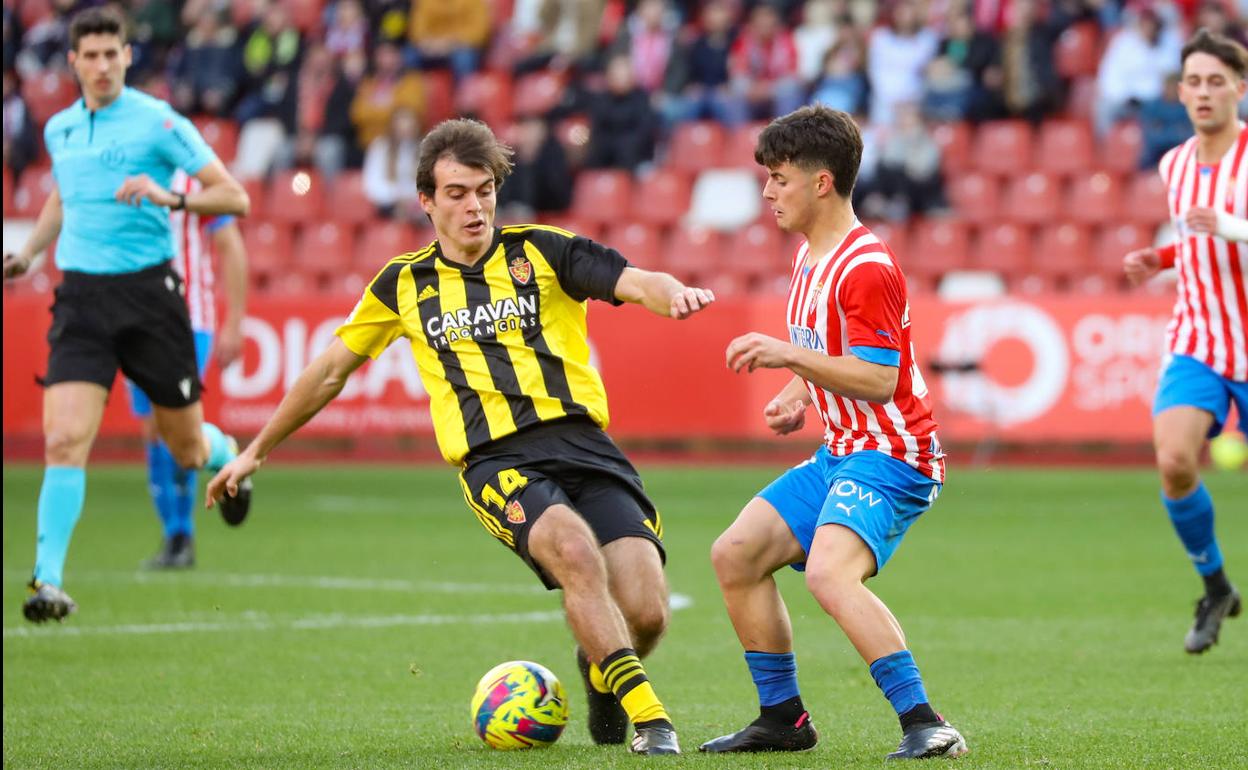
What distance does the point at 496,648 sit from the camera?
766cm

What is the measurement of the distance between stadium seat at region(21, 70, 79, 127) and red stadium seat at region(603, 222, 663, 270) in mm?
7178

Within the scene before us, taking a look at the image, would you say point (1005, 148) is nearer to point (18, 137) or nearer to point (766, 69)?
point (766, 69)

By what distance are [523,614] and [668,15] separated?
46.1 feet

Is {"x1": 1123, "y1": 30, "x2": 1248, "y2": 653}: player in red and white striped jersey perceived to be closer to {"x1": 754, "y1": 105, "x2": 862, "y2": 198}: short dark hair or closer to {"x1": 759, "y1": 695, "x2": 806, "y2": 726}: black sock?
{"x1": 754, "y1": 105, "x2": 862, "y2": 198}: short dark hair

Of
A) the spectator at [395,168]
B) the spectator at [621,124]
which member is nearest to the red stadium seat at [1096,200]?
the spectator at [621,124]

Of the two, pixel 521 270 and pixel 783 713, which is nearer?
pixel 783 713

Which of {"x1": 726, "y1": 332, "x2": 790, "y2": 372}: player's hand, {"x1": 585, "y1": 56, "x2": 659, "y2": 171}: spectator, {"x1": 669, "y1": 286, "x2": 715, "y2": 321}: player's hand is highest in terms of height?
{"x1": 585, "y1": 56, "x2": 659, "y2": 171}: spectator

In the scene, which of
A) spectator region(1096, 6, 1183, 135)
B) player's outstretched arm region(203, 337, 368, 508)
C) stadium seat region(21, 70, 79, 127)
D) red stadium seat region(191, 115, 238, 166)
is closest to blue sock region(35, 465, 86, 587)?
player's outstretched arm region(203, 337, 368, 508)

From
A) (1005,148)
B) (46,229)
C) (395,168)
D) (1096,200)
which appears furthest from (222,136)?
(46,229)

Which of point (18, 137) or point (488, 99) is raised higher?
point (488, 99)

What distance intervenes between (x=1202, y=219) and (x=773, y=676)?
2.77 metres

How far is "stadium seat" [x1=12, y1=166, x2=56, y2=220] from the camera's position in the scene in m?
20.8

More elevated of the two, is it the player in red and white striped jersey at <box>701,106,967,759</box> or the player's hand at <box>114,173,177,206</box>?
the player's hand at <box>114,173,177,206</box>

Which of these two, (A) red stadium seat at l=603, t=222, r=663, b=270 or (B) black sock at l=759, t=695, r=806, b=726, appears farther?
(A) red stadium seat at l=603, t=222, r=663, b=270
